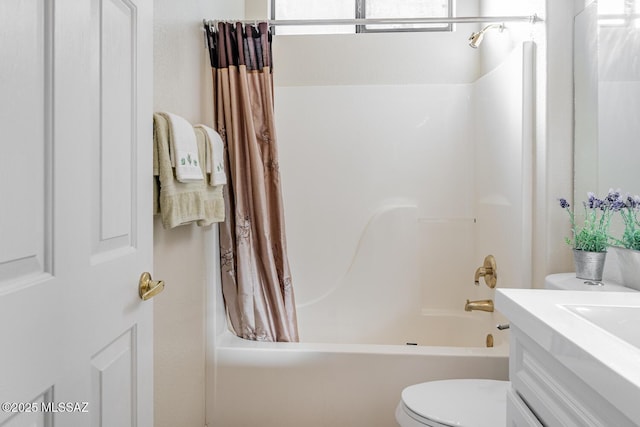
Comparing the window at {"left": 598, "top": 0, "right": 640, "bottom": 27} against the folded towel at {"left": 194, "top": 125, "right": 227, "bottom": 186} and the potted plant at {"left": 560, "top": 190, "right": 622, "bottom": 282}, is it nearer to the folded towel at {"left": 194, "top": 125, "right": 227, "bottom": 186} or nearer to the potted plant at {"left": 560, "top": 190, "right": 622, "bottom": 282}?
the potted plant at {"left": 560, "top": 190, "right": 622, "bottom": 282}

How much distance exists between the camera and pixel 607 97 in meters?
1.47

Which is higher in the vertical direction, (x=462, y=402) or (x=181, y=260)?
(x=181, y=260)

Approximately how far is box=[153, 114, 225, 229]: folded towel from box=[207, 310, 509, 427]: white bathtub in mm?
673

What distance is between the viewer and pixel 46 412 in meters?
0.66

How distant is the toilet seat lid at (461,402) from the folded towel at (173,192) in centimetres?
89

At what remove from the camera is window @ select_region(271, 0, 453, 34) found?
275 cm

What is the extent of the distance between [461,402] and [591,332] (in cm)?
82

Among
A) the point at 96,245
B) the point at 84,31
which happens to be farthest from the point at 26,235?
the point at 84,31

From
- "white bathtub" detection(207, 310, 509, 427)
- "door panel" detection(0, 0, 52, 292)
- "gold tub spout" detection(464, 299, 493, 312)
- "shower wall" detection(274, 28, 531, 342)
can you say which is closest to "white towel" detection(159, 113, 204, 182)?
"door panel" detection(0, 0, 52, 292)

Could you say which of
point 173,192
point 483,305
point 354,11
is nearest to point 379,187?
point 483,305

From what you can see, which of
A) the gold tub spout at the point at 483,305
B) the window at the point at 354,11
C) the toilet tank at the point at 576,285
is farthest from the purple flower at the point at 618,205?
the window at the point at 354,11

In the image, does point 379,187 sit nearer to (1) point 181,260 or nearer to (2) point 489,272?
(2) point 489,272

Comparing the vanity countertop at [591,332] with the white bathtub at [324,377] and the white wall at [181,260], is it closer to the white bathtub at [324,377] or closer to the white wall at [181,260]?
the white bathtub at [324,377]

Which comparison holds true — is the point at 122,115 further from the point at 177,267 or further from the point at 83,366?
the point at 177,267
